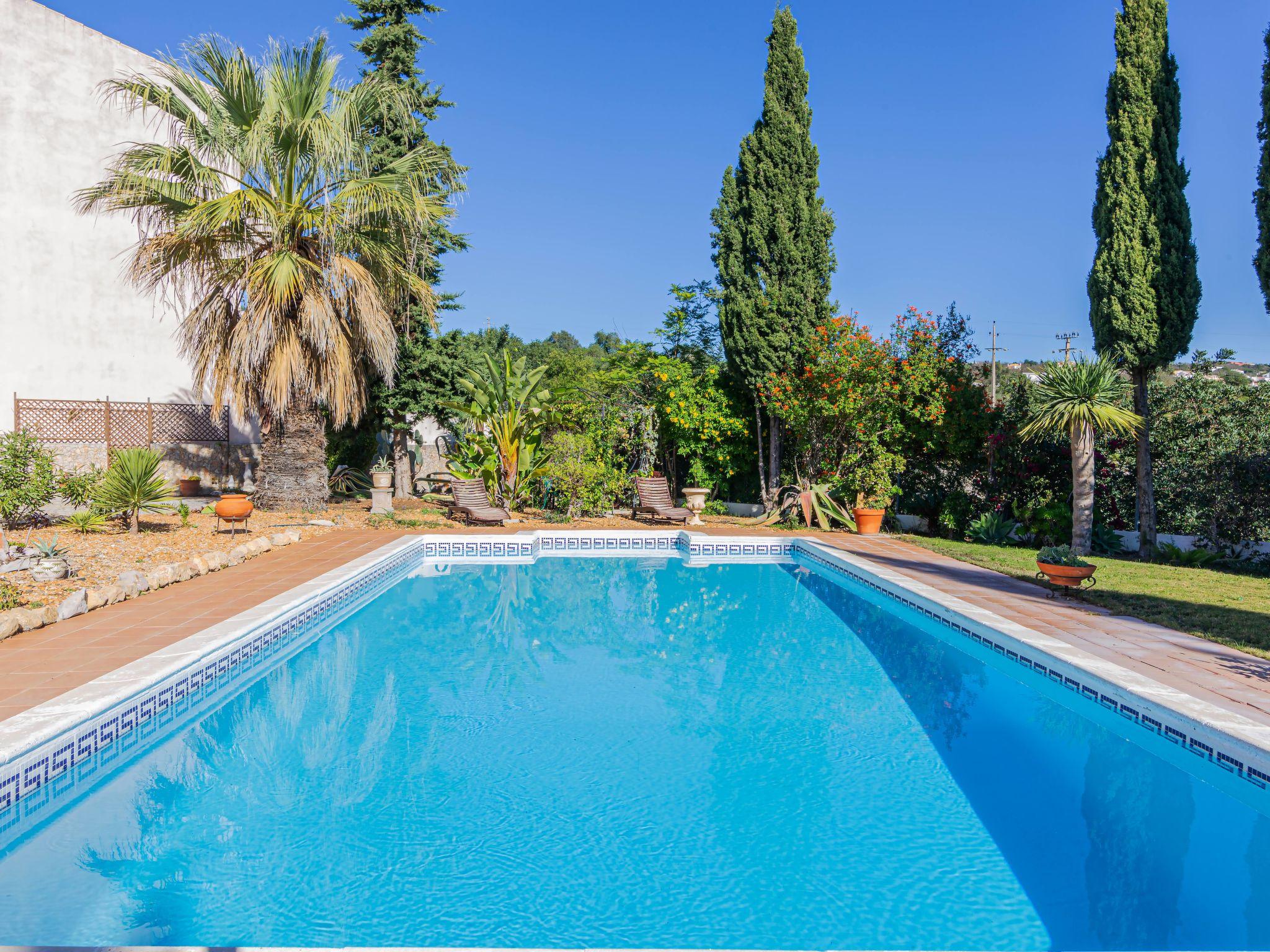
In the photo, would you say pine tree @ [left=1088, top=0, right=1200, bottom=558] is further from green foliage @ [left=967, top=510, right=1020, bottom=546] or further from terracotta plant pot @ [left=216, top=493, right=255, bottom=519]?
terracotta plant pot @ [left=216, top=493, right=255, bottom=519]

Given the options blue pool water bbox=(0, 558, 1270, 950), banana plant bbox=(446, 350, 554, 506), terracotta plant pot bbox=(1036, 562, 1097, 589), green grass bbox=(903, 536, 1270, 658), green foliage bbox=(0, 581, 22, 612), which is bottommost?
blue pool water bbox=(0, 558, 1270, 950)

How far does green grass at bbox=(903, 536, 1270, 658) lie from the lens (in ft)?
19.1

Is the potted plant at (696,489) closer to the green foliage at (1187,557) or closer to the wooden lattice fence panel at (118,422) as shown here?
the green foliage at (1187,557)

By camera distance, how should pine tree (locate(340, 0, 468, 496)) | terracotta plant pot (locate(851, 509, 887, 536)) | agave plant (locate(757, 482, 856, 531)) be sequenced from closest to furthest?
terracotta plant pot (locate(851, 509, 887, 536)) < agave plant (locate(757, 482, 856, 531)) < pine tree (locate(340, 0, 468, 496))

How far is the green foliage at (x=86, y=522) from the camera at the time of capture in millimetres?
9570

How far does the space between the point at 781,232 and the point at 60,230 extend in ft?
50.0

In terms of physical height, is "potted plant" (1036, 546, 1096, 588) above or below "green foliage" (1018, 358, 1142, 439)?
below

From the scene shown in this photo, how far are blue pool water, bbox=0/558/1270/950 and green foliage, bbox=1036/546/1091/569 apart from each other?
1.79 metres

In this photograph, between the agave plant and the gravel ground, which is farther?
the agave plant

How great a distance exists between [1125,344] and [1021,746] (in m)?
7.66

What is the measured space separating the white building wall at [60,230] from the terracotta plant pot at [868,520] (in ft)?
51.0

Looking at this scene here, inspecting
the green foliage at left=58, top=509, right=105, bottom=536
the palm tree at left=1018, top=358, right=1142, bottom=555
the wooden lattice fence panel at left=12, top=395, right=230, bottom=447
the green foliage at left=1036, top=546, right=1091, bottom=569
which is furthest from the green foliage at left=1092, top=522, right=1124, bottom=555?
the wooden lattice fence panel at left=12, top=395, right=230, bottom=447

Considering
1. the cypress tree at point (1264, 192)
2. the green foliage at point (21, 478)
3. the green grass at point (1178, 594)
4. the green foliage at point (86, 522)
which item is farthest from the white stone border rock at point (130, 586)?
the cypress tree at point (1264, 192)

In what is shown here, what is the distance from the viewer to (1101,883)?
302 cm
